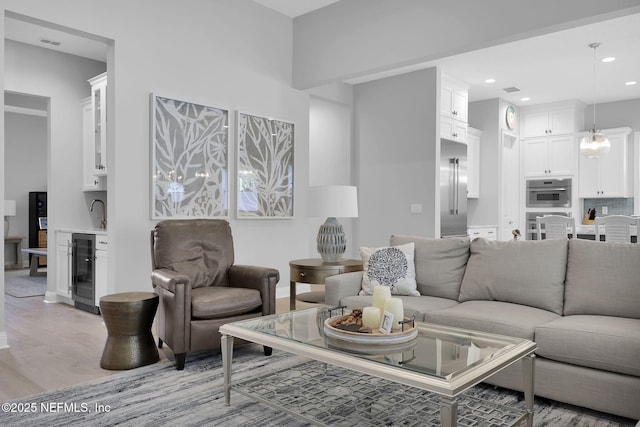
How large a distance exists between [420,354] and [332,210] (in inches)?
84.2

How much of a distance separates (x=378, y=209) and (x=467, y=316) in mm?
4007

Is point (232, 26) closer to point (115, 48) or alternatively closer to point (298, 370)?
point (115, 48)

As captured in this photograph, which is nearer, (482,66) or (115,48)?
(115,48)

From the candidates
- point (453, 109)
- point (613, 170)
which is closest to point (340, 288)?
point (453, 109)

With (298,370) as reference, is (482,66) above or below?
above

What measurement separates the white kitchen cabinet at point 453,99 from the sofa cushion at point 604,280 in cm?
372

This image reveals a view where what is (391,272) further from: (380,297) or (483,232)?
(483,232)

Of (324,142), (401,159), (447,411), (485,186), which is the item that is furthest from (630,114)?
(447,411)

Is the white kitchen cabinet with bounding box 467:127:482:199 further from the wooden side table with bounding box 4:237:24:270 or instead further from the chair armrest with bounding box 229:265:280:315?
the wooden side table with bounding box 4:237:24:270

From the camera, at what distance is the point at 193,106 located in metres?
4.62

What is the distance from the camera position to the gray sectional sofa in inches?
91.4

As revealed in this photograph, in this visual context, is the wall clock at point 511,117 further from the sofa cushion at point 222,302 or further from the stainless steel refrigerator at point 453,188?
the sofa cushion at point 222,302

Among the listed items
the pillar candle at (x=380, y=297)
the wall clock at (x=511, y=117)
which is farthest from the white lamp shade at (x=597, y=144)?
the pillar candle at (x=380, y=297)

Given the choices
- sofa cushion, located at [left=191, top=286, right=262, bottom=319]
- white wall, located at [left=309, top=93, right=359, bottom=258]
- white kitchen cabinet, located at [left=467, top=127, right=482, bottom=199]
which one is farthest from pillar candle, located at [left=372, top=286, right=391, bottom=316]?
white kitchen cabinet, located at [left=467, top=127, right=482, bottom=199]
